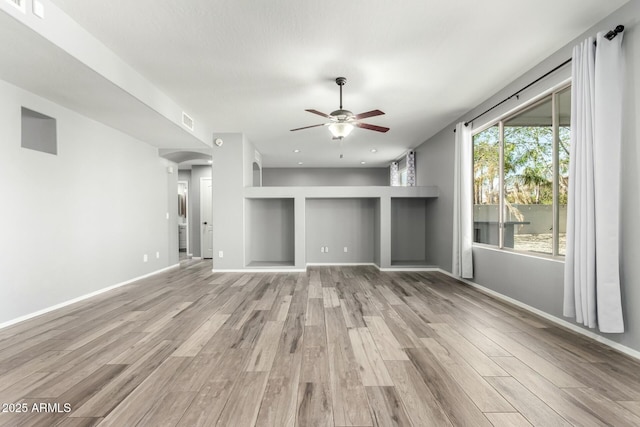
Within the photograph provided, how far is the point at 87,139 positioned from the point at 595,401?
6049 millimetres

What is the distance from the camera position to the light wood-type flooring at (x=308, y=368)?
165 centimetres

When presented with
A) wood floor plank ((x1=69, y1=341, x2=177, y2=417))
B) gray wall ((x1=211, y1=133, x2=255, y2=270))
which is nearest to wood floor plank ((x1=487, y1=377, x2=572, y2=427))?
wood floor plank ((x1=69, y1=341, x2=177, y2=417))

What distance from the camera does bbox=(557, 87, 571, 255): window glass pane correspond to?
3.16 meters

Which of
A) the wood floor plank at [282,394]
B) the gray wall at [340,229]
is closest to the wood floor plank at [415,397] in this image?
the wood floor plank at [282,394]

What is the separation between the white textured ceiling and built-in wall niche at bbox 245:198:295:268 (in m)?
2.78

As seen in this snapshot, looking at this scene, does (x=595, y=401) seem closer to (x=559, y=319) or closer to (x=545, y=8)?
(x=559, y=319)

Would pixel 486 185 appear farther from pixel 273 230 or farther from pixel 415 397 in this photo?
pixel 273 230

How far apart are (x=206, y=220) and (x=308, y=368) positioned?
280 inches

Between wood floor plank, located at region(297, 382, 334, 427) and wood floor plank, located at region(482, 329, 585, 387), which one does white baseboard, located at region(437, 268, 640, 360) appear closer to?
wood floor plank, located at region(482, 329, 585, 387)

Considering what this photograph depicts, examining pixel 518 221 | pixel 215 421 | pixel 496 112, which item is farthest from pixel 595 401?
pixel 496 112

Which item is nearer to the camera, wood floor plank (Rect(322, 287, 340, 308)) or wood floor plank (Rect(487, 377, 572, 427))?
wood floor plank (Rect(487, 377, 572, 427))

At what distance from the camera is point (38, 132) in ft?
12.1

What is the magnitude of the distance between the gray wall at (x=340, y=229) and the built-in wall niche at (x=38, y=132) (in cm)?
485

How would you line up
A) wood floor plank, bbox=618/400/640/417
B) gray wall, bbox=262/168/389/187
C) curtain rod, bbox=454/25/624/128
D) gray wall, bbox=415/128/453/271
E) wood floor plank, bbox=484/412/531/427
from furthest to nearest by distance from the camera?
gray wall, bbox=262/168/389/187 < gray wall, bbox=415/128/453/271 < curtain rod, bbox=454/25/624/128 < wood floor plank, bbox=618/400/640/417 < wood floor plank, bbox=484/412/531/427
